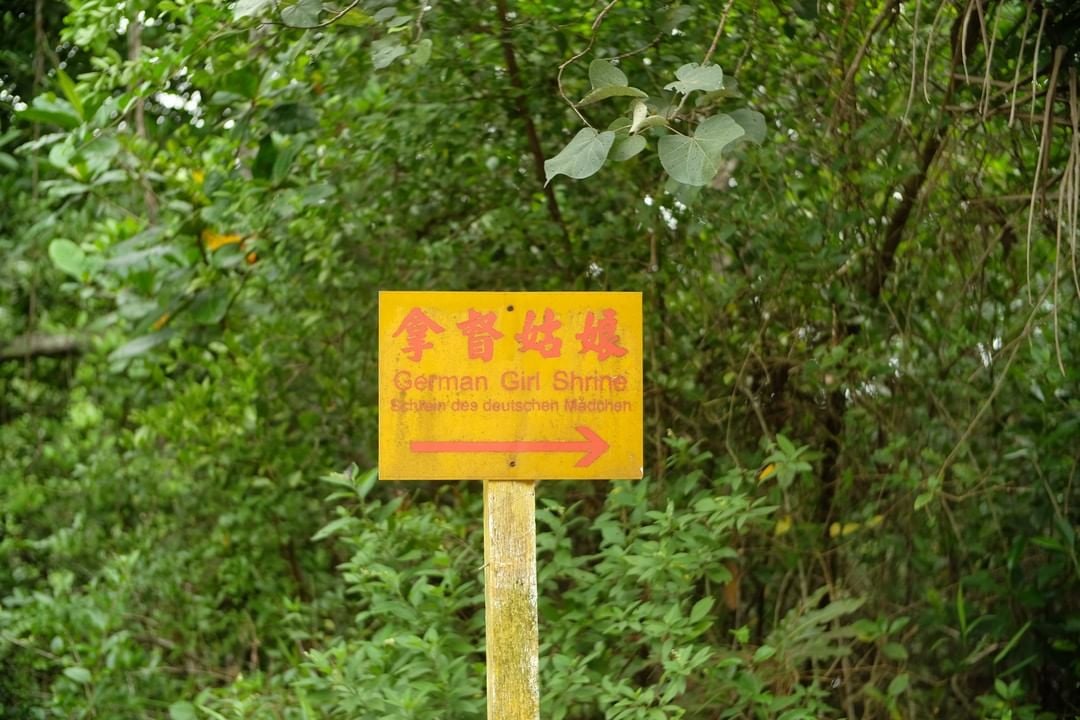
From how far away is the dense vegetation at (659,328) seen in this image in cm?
312

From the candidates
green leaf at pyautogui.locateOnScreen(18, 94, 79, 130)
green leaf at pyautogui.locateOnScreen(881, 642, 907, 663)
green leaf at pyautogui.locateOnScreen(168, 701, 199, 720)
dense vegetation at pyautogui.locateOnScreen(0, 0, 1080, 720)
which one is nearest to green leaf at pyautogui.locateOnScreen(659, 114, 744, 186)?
dense vegetation at pyautogui.locateOnScreen(0, 0, 1080, 720)

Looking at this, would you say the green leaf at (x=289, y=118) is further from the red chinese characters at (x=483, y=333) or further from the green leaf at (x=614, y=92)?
the green leaf at (x=614, y=92)

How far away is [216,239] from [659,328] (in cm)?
142

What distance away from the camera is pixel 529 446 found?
245cm

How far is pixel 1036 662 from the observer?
359cm

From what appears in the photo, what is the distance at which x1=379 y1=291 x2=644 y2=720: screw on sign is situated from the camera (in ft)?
8.03

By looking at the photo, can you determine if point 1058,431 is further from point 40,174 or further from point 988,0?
point 40,174

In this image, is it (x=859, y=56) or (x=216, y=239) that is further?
(x=216, y=239)

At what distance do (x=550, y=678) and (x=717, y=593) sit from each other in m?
1.06

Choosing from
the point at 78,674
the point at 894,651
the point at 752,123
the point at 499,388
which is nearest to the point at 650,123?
the point at 752,123

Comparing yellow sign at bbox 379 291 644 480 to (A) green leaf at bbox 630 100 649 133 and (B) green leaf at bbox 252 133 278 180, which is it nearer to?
(A) green leaf at bbox 630 100 649 133

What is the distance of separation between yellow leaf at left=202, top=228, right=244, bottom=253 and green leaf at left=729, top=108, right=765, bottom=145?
2.00 meters

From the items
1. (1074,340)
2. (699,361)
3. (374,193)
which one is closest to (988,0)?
(1074,340)

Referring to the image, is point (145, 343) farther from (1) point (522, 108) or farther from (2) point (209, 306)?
(1) point (522, 108)
